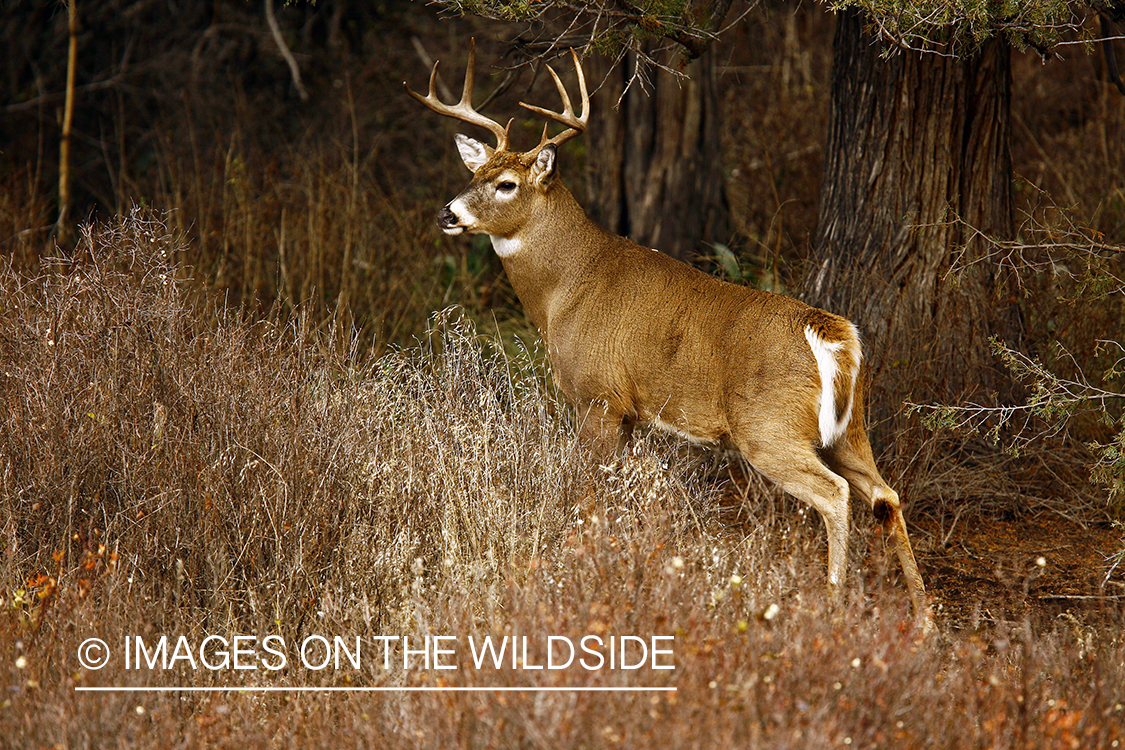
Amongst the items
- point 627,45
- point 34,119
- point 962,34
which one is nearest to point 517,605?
point 627,45

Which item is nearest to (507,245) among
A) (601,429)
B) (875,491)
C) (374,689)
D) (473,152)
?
(473,152)

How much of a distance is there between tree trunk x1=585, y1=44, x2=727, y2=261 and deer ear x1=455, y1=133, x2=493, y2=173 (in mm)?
3279

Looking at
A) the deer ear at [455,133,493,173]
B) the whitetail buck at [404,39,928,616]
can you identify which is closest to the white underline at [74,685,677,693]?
the whitetail buck at [404,39,928,616]

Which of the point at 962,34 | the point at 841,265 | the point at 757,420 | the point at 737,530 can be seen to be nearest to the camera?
the point at 757,420

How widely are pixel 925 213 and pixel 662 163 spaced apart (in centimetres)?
322

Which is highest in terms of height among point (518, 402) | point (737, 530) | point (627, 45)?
point (627, 45)

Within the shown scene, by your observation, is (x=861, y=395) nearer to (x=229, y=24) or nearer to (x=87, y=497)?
(x=87, y=497)

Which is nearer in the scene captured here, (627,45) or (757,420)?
(757,420)

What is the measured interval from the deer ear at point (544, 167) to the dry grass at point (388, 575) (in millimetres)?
899

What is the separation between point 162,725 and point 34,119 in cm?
1156

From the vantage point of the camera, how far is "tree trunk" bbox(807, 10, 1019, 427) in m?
6.23

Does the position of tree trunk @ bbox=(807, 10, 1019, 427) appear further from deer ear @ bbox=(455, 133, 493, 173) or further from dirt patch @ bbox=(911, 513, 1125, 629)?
deer ear @ bbox=(455, 133, 493, 173)

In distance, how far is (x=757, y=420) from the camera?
16.1 feet

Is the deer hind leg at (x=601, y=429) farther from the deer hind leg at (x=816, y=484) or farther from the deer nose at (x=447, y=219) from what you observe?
the deer nose at (x=447, y=219)
